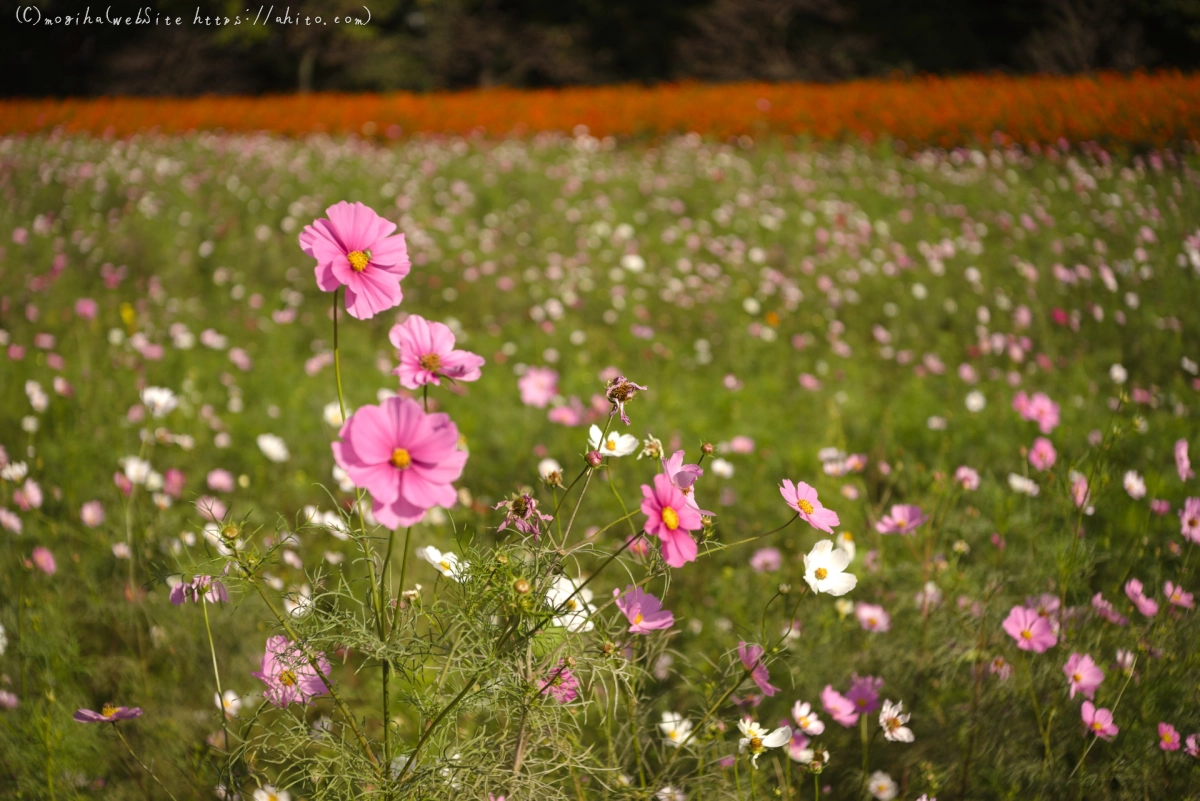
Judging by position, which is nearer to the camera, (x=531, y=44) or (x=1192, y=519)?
(x=1192, y=519)

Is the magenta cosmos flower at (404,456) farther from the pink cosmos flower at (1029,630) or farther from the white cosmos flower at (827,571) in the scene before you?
the pink cosmos flower at (1029,630)

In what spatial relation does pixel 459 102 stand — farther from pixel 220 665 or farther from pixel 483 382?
pixel 220 665

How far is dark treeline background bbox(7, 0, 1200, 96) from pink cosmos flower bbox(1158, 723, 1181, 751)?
16361 mm

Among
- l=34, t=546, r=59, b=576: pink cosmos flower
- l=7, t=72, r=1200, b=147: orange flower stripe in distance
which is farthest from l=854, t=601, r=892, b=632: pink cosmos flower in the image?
l=7, t=72, r=1200, b=147: orange flower stripe in distance

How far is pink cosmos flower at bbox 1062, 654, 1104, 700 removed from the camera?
3.78ft

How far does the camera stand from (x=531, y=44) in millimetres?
20625

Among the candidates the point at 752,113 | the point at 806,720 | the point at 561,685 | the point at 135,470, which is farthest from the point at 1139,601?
the point at 752,113

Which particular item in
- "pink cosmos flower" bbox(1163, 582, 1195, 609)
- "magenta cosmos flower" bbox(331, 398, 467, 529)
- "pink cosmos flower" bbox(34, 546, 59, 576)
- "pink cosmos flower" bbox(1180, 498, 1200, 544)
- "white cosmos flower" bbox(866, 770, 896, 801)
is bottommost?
"pink cosmos flower" bbox(34, 546, 59, 576)

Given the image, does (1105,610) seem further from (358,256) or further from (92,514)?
(92,514)

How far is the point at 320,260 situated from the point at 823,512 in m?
0.63

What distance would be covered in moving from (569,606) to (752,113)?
884 cm

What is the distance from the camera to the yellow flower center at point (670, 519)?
2.31 feet

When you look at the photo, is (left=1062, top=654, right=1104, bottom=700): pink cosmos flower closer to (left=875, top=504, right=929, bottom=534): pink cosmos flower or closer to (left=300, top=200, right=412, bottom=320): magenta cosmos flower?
(left=875, top=504, right=929, bottom=534): pink cosmos flower

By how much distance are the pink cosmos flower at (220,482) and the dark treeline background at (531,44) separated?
1622cm
